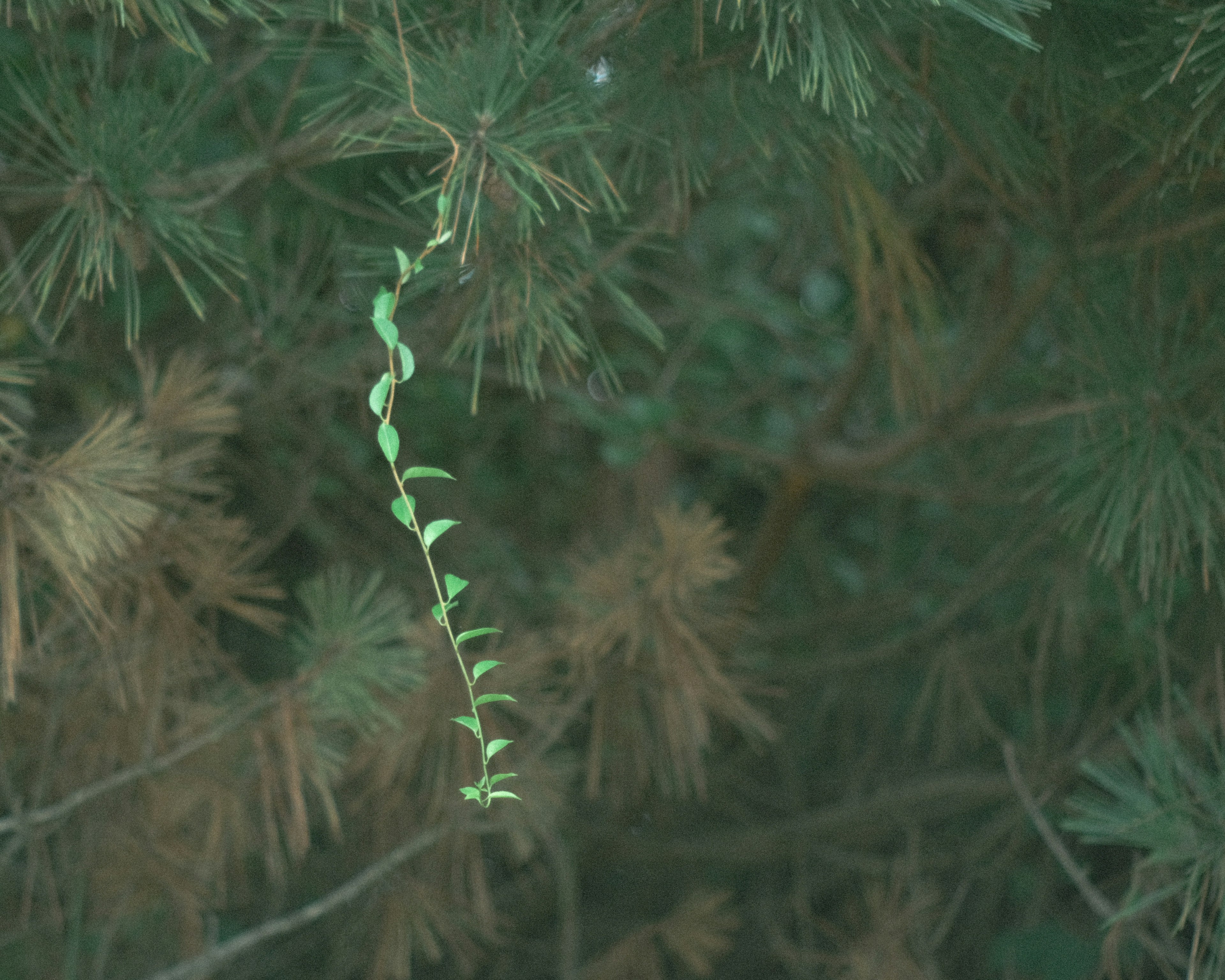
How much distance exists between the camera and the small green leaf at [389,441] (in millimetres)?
533

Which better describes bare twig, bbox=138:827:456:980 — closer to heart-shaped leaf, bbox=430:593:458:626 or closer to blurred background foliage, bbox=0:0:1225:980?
blurred background foliage, bbox=0:0:1225:980

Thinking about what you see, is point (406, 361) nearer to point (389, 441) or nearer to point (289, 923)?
point (389, 441)

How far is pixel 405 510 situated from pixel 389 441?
48 mm

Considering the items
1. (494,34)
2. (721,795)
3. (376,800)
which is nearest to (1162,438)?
(494,34)

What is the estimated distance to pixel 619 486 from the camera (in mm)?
1586

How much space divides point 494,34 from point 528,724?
658mm

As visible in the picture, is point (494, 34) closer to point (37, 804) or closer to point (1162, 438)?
point (1162, 438)

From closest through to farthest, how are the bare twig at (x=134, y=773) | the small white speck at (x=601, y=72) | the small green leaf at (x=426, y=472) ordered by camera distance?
the small green leaf at (x=426, y=472)
the small white speck at (x=601, y=72)
the bare twig at (x=134, y=773)

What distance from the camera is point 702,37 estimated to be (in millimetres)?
668

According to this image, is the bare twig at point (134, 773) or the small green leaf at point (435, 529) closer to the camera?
the small green leaf at point (435, 529)

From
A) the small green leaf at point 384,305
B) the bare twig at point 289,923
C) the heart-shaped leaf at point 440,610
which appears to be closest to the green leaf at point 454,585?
the heart-shaped leaf at point 440,610

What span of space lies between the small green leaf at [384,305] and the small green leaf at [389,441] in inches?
2.0

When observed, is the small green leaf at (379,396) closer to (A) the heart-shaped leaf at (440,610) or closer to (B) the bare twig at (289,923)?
(A) the heart-shaped leaf at (440,610)

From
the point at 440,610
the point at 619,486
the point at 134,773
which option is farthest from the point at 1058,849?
the point at 619,486
